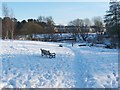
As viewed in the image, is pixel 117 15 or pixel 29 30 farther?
pixel 29 30

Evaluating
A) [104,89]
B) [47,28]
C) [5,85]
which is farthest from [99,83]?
[47,28]

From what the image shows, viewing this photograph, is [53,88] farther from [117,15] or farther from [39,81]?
[117,15]

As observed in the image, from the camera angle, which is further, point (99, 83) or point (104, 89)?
point (99, 83)

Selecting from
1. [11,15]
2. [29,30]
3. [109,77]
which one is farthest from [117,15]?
[109,77]

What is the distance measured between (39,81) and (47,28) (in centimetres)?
9421

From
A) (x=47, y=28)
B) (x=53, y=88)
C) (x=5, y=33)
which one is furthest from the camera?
(x=47, y=28)

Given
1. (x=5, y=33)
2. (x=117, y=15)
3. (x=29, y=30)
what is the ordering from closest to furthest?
(x=117, y=15), (x=5, y=33), (x=29, y=30)

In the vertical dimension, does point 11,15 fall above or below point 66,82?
above

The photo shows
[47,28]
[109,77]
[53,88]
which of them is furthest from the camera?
[47,28]

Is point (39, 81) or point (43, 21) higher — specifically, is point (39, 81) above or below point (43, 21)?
below

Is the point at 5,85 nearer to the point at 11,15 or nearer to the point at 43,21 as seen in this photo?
the point at 11,15

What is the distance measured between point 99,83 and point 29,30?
3265 inches

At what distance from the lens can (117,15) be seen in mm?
58906

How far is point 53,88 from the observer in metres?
9.72
